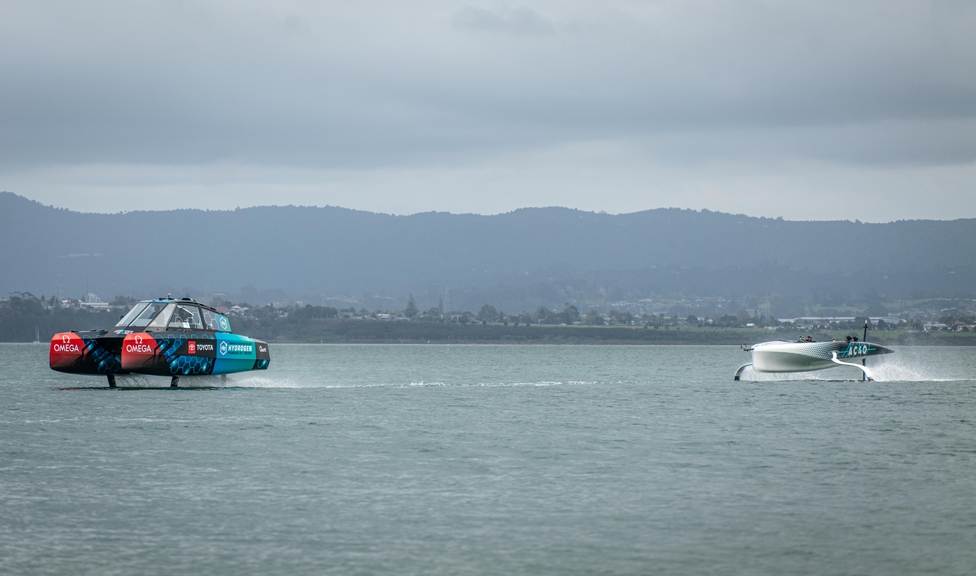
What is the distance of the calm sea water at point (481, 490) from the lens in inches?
639

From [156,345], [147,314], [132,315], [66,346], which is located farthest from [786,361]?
[66,346]

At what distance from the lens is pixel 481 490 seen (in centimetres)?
2239

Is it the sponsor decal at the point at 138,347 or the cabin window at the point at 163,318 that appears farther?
the cabin window at the point at 163,318

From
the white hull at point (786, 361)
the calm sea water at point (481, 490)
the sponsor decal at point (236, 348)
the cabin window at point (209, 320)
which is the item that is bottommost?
the calm sea water at point (481, 490)

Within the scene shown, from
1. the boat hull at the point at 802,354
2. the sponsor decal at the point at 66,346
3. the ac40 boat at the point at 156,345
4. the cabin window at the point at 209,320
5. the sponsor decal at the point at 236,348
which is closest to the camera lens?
the sponsor decal at the point at 66,346

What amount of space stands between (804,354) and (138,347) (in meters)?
32.3

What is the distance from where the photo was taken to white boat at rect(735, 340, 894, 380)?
57.0 metres

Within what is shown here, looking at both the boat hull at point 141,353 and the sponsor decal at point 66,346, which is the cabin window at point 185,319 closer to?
the boat hull at point 141,353

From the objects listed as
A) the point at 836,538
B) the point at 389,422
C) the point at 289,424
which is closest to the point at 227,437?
the point at 289,424

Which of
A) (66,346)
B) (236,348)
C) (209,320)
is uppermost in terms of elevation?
(209,320)

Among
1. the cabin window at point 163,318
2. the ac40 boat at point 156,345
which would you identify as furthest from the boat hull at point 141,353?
the cabin window at point 163,318

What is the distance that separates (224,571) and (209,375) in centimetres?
3309

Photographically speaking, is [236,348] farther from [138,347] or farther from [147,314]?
[138,347]

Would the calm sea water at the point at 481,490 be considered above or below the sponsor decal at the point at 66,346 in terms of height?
below
